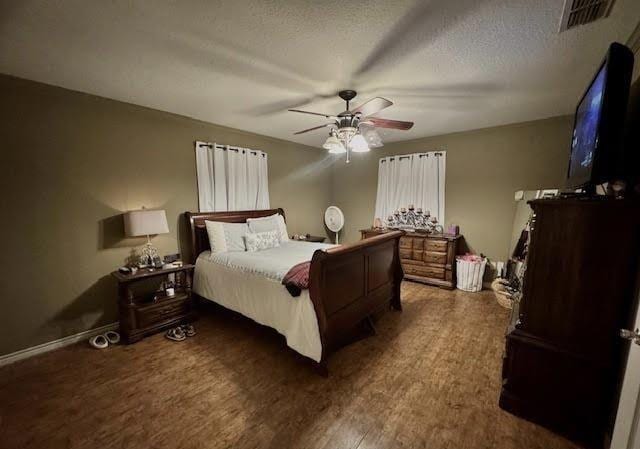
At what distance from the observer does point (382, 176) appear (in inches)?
188

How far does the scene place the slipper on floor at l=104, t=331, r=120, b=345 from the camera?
250 cm

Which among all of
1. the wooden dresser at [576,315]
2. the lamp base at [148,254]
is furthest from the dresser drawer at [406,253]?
the lamp base at [148,254]

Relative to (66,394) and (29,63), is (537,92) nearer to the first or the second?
(29,63)

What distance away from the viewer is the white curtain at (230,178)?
3.44 m

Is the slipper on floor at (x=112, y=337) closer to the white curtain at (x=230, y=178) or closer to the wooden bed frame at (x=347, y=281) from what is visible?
the wooden bed frame at (x=347, y=281)

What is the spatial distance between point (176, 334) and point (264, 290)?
1.11m

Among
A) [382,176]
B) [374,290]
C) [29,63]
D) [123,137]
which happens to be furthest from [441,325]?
[29,63]

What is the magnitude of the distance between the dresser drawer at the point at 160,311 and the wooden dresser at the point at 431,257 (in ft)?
10.2

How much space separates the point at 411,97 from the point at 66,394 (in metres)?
3.81

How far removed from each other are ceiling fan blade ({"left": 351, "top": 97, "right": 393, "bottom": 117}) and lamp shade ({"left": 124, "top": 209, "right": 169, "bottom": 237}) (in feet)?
7.52

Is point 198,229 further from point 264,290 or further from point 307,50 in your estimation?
point 307,50

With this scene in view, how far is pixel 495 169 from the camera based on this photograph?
12.3 feet

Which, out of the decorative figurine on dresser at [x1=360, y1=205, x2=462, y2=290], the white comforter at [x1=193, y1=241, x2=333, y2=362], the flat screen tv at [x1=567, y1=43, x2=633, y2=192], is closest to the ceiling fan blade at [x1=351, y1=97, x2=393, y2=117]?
the flat screen tv at [x1=567, y1=43, x2=633, y2=192]

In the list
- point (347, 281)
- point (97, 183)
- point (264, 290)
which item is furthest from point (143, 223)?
point (347, 281)
